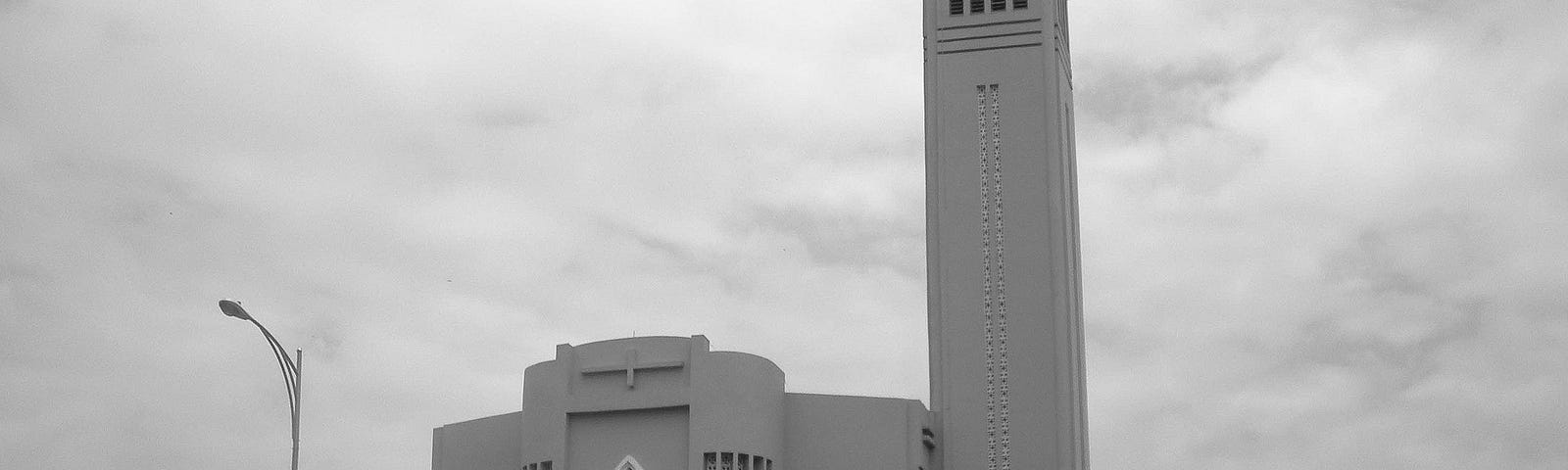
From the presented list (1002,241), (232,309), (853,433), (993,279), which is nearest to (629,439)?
(853,433)

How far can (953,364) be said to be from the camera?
46.8 m

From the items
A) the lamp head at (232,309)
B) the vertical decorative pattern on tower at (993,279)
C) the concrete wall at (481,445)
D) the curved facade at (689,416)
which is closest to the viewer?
the lamp head at (232,309)

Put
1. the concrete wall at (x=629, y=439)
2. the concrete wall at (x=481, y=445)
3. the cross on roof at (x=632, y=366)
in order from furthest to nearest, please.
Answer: the concrete wall at (x=481, y=445) → the cross on roof at (x=632, y=366) → the concrete wall at (x=629, y=439)

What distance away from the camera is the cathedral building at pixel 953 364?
42.9 meters

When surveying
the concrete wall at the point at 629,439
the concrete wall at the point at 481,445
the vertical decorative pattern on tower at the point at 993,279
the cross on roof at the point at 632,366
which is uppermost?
the vertical decorative pattern on tower at the point at 993,279

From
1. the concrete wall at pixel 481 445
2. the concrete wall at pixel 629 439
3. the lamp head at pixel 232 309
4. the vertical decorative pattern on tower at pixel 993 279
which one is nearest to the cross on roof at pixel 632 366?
the concrete wall at pixel 629 439

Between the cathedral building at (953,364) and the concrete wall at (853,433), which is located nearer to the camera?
the cathedral building at (953,364)

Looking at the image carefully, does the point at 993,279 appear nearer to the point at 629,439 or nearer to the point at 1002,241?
the point at 1002,241

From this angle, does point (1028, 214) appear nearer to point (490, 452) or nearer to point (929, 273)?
point (929, 273)

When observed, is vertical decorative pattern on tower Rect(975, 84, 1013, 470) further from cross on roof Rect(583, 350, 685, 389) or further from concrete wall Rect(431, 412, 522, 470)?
concrete wall Rect(431, 412, 522, 470)

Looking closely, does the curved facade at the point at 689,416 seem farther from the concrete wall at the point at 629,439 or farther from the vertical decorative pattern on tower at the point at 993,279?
the vertical decorative pattern on tower at the point at 993,279

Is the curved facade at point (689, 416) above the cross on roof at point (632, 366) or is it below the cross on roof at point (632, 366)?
below

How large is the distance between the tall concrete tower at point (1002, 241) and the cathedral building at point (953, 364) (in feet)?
0.14

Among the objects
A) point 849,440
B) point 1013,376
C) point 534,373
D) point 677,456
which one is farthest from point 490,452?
point 1013,376
